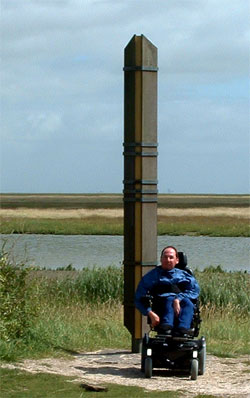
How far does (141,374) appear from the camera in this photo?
27.4 feet

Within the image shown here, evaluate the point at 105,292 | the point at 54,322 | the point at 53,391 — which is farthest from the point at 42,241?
the point at 53,391

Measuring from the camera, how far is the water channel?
27164mm

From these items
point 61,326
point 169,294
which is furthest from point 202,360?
point 61,326

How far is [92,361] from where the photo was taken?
29.5 feet

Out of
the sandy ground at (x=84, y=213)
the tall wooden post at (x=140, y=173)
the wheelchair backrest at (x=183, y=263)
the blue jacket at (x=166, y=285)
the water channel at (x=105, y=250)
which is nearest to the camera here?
the blue jacket at (x=166, y=285)

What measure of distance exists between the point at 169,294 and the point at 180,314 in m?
0.23

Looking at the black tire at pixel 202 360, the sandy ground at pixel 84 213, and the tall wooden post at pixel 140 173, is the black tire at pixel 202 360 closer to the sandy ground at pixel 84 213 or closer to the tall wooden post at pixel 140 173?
the tall wooden post at pixel 140 173

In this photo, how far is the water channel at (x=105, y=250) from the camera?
89.1 feet

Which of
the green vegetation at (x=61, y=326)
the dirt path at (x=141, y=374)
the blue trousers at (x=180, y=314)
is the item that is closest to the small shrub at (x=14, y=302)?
the green vegetation at (x=61, y=326)

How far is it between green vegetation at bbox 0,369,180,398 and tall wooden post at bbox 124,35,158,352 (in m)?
1.72

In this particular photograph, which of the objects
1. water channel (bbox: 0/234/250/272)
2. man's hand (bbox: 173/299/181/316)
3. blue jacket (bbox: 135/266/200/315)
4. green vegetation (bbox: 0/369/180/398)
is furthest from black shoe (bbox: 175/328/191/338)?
water channel (bbox: 0/234/250/272)

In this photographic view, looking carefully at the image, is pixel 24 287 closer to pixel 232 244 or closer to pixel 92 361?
pixel 92 361

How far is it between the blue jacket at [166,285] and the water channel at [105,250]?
14458 mm

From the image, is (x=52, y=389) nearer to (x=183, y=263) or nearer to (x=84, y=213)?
(x=183, y=263)
